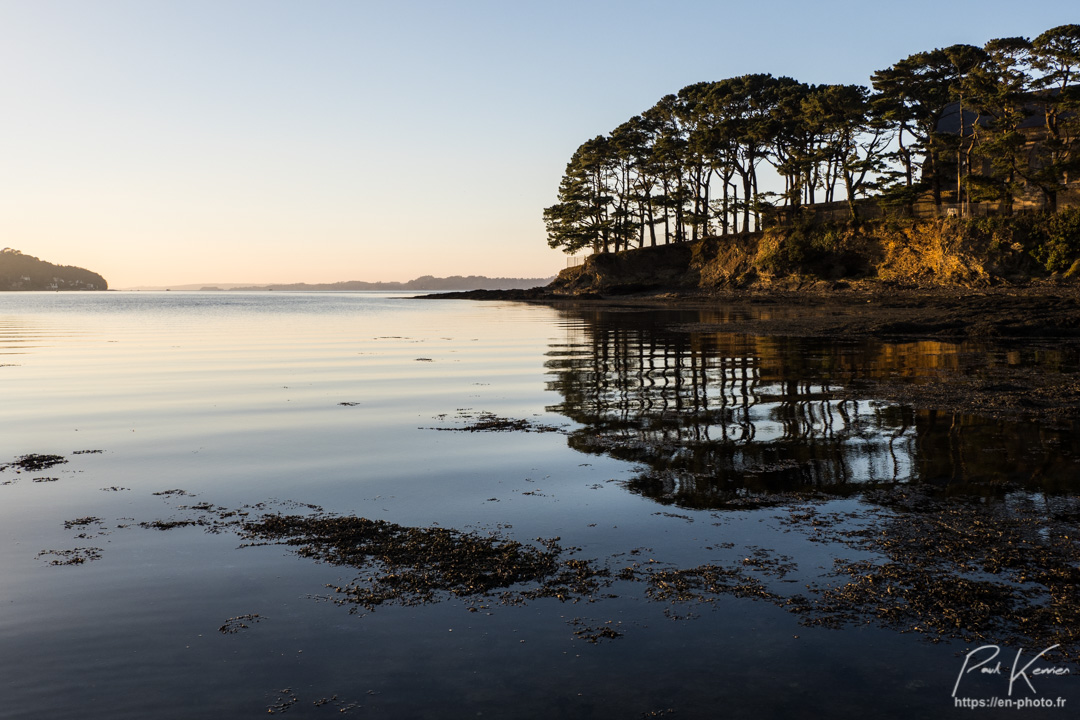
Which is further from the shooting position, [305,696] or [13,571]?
[13,571]

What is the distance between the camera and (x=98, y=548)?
6.71 metres

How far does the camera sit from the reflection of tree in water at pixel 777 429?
859 cm

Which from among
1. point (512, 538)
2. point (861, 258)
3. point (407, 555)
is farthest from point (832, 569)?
point (861, 258)

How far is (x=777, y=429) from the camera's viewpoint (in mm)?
11430

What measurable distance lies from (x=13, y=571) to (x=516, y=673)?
15.3 ft

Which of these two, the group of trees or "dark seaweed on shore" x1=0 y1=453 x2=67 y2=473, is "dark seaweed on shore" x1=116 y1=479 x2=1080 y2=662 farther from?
the group of trees

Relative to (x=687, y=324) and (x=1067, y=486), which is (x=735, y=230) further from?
(x=1067, y=486)

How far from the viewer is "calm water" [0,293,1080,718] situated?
167 inches

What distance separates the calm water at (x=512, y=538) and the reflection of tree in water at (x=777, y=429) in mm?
81

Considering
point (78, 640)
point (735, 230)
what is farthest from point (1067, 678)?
point (735, 230)

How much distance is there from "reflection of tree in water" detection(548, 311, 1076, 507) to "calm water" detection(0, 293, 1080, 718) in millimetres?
81
